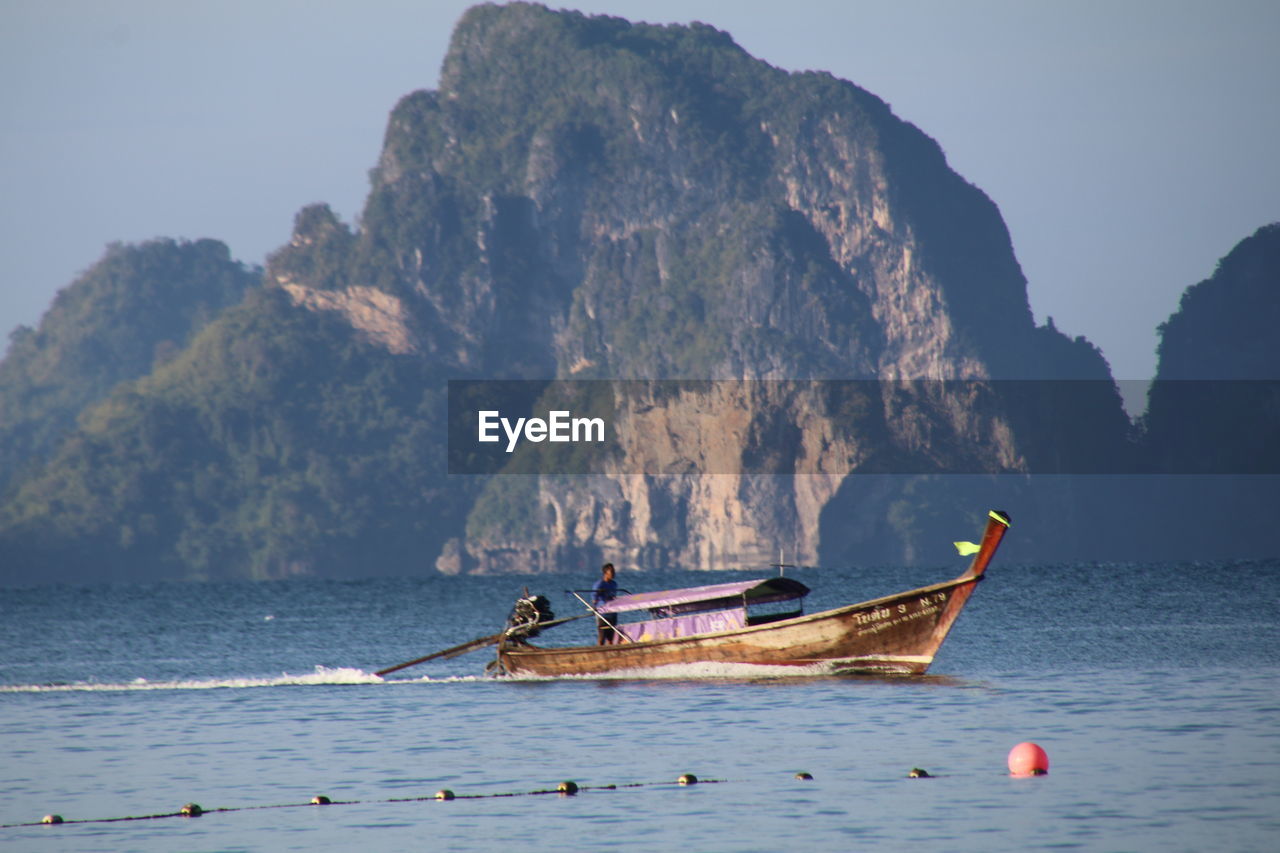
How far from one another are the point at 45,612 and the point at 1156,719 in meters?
92.5

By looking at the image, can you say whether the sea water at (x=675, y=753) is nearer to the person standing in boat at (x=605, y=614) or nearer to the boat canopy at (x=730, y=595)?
the person standing in boat at (x=605, y=614)

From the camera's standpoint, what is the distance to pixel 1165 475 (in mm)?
188375

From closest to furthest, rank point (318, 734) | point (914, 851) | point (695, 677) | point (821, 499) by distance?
1. point (914, 851)
2. point (318, 734)
3. point (695, 677)
4. point (821, 499)

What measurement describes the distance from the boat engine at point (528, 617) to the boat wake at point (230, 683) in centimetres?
261

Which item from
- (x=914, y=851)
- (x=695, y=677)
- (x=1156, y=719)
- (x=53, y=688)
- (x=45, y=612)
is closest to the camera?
(x=914, y=851)

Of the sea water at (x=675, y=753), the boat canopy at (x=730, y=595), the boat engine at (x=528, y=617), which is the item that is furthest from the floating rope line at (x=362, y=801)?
the boat engine at (x=528, y=617)

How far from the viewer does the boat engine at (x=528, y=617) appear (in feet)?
133

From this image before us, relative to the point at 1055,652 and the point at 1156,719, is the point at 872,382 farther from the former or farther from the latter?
the point at 1156,719

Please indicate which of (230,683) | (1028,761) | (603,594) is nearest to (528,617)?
(603,594)

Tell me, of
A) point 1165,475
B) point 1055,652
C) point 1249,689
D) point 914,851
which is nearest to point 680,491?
point 1165,475

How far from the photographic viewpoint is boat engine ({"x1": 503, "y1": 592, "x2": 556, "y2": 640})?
133 ft

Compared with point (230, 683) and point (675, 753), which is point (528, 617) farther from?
point (675, 753)

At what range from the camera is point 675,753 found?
27.9 meters

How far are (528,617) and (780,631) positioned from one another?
6.97 m
